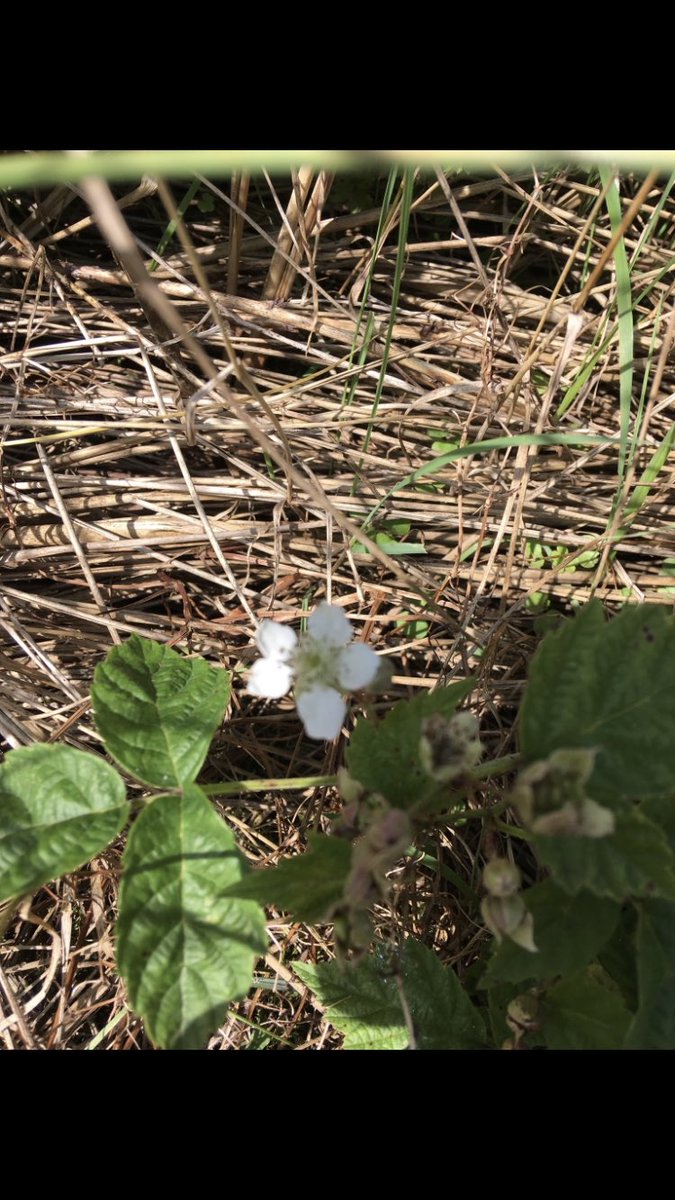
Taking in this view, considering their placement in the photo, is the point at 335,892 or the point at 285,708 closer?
the point at 335,892

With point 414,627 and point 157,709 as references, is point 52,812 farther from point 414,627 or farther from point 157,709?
point 414,627

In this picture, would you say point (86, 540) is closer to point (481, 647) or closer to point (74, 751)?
point (74, 751)

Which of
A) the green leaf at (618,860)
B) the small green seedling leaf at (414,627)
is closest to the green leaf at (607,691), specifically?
the green leaf at (618,860)

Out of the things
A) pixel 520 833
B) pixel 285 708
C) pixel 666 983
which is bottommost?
pixel 285 708

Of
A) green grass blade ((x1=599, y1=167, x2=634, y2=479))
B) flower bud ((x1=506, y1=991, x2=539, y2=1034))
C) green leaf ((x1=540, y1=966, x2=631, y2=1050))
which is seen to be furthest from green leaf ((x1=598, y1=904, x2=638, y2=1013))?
green grass blade ((x1=599, y1=167, x2=634, y2=479))

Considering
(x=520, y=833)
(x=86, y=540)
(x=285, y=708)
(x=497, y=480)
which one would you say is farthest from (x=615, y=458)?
(x=86, y=540)
